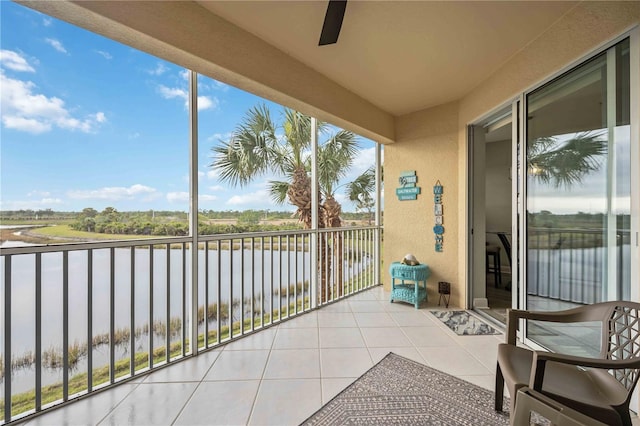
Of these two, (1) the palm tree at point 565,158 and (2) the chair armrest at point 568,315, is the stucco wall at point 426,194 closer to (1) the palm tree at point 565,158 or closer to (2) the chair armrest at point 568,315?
(1) the palm tree at point 565,158

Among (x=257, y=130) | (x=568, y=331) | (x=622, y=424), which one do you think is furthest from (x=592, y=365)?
(x=257, y=130)

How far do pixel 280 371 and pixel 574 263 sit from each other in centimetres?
239

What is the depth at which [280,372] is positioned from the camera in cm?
210

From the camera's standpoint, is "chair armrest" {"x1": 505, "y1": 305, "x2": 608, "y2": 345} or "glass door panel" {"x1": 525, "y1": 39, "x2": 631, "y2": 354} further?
"glass door panel" {"x1": 525, "y1": 39, "x2": 631, "y2": 354}

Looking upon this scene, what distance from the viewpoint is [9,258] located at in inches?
62.6

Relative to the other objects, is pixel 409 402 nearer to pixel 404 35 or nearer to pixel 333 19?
pixel 333 19

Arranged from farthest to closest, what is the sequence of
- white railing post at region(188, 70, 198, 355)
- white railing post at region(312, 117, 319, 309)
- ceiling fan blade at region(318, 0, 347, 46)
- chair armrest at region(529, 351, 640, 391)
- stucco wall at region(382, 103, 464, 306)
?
stucco wall at region(382, 103, 464, 306), white railing post at region(312, 117, 319, 309), white railing post at region(188, 70, 198, 355), ceiling fan blade at region(318, 0, 347, 46), chair armrest at region(529, 351, 640, 391)

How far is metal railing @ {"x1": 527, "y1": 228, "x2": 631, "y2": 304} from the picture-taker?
5.71 feet

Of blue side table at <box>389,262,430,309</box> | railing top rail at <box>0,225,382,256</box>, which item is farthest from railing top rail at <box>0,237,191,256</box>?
blue side table at <box>389,262,430,309</box>

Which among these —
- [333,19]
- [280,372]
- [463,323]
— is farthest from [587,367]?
[333,19]

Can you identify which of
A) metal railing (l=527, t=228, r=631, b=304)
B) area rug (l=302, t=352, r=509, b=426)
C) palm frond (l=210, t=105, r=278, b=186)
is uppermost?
palm frond (l=210, t=105, r=278, b=186)

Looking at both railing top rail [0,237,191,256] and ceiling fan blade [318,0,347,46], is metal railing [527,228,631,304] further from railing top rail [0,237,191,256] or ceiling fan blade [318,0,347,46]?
railing top rail [0,237,191,256]

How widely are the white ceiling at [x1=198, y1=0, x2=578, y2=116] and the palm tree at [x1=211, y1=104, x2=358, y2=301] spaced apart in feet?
2.85

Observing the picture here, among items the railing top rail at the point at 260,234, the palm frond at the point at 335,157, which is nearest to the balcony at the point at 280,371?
the railing top rail at the point at 260,234
